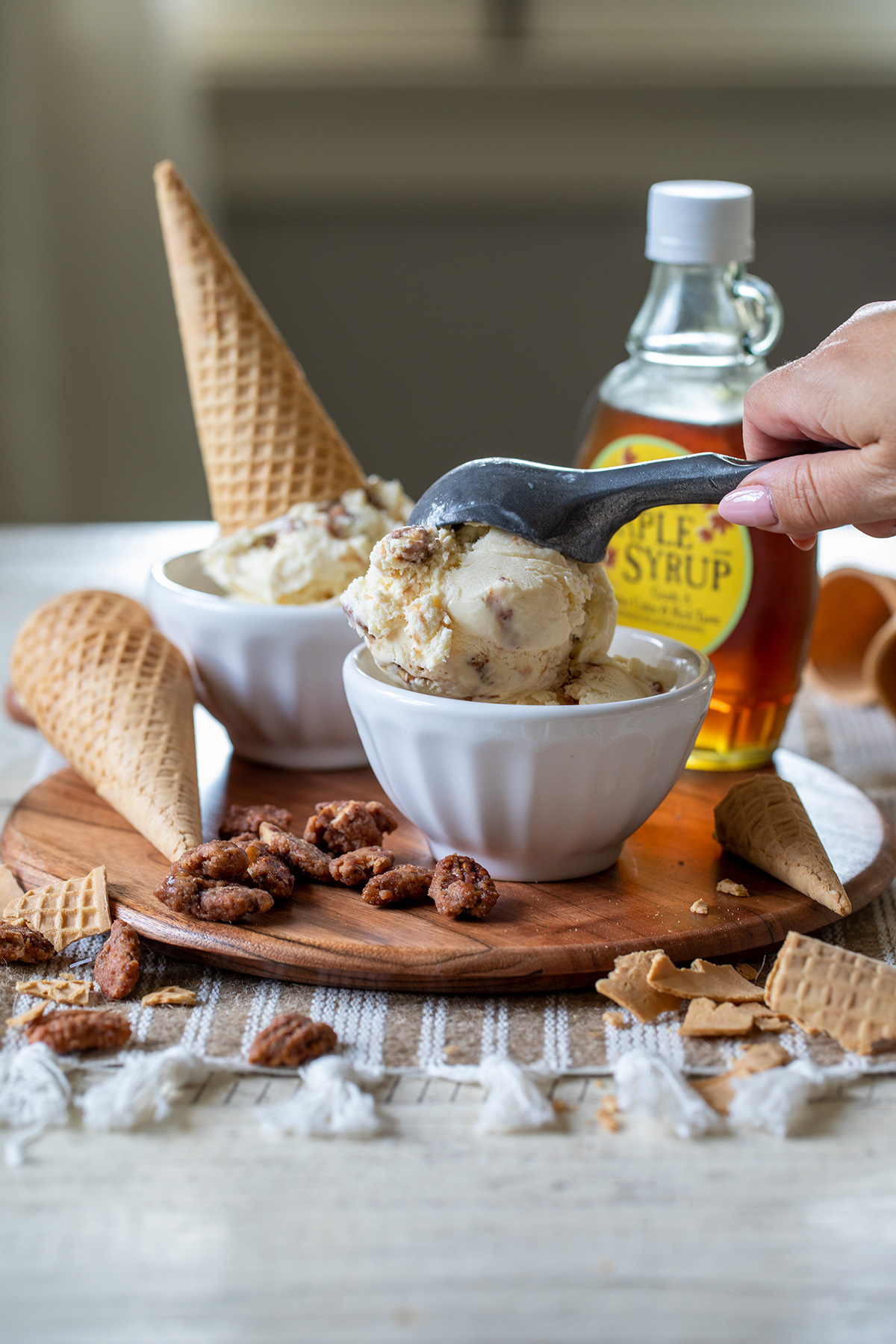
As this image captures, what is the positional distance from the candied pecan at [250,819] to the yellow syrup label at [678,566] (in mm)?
385

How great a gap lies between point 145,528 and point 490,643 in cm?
140

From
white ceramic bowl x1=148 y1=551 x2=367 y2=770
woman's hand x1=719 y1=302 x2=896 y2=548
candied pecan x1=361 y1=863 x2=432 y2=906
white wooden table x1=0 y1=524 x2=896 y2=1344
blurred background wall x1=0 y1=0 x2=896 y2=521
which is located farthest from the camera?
blurred background wall x1=0 y1=0 x2=896 y2=521

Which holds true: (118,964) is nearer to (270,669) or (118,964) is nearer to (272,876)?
(272,876)

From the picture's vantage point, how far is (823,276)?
11.6ft

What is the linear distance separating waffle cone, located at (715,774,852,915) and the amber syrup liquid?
0.21 metres

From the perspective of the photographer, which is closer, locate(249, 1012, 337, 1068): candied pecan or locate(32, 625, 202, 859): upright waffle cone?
locate(249, 1012, 337, 1068): candied pecan

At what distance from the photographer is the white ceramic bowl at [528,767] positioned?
2.85 ft

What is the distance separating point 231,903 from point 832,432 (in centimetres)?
49

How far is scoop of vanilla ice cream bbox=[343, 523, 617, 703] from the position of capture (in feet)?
2.91

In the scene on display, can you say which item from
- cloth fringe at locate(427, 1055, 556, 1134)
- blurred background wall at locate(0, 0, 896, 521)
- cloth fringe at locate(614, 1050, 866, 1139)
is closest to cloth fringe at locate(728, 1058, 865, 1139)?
cloth fringe at locate(614, 1050, 866, 1139)

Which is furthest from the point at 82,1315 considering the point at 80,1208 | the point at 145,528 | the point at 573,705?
the point at 145,528

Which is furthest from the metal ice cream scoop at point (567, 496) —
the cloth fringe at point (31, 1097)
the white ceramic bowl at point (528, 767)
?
the cloth fringe at point (31, 1097)

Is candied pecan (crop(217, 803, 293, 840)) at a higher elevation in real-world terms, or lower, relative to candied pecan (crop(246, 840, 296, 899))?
lower

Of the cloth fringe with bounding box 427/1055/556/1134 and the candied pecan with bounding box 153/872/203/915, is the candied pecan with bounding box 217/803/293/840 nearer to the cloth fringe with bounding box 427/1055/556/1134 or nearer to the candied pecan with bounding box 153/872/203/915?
the candied pecan with bounding box 153/872/203/915
